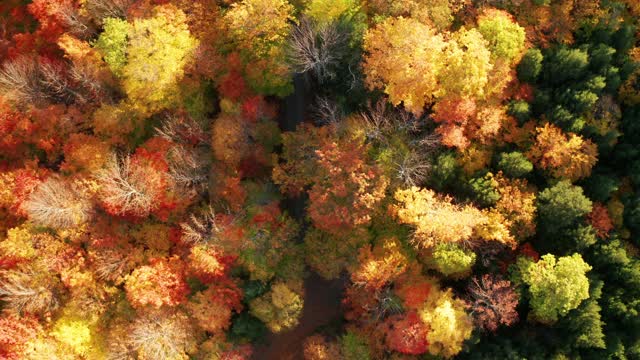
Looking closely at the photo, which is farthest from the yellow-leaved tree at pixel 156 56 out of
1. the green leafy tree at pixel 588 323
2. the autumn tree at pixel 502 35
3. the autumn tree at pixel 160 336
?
the green leafy tree at pixel 588 323

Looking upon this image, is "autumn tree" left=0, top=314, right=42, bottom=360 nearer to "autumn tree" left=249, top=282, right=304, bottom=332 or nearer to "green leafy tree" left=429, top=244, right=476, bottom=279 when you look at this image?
"autumn tree" left=249, top=282, right=304, bottom=332

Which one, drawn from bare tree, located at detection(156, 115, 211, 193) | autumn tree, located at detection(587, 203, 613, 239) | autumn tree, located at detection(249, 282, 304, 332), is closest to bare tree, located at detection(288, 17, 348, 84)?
bare tree, located at detection(156, 115, 211, 193)

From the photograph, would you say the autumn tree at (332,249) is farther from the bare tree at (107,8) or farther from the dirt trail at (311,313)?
the bare tree at (107,8)

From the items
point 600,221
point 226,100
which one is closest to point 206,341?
point 226,100

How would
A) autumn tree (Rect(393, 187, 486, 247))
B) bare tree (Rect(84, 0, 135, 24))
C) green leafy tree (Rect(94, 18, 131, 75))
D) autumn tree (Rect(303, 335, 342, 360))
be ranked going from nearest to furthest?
1. autumn tree (Rect(393, 187, 486, 247))
2. green leafy tree (Rect(94, 18, 131, 75))
3. autumn tree (Rect(303, 335, 342, 360))
4. bare tree (Rect(84, 0, 135, 24))

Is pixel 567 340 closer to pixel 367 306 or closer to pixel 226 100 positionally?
pixel 367 306

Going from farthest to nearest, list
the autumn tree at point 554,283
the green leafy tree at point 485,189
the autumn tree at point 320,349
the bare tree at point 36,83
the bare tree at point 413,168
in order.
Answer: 1. the bare tree at point 36,83
2. the autumn tree at point 320,349
3. the bare tree at point 413,168
4. the green leafy tree at point 485,189
5. the autumn tree at point 554,283
